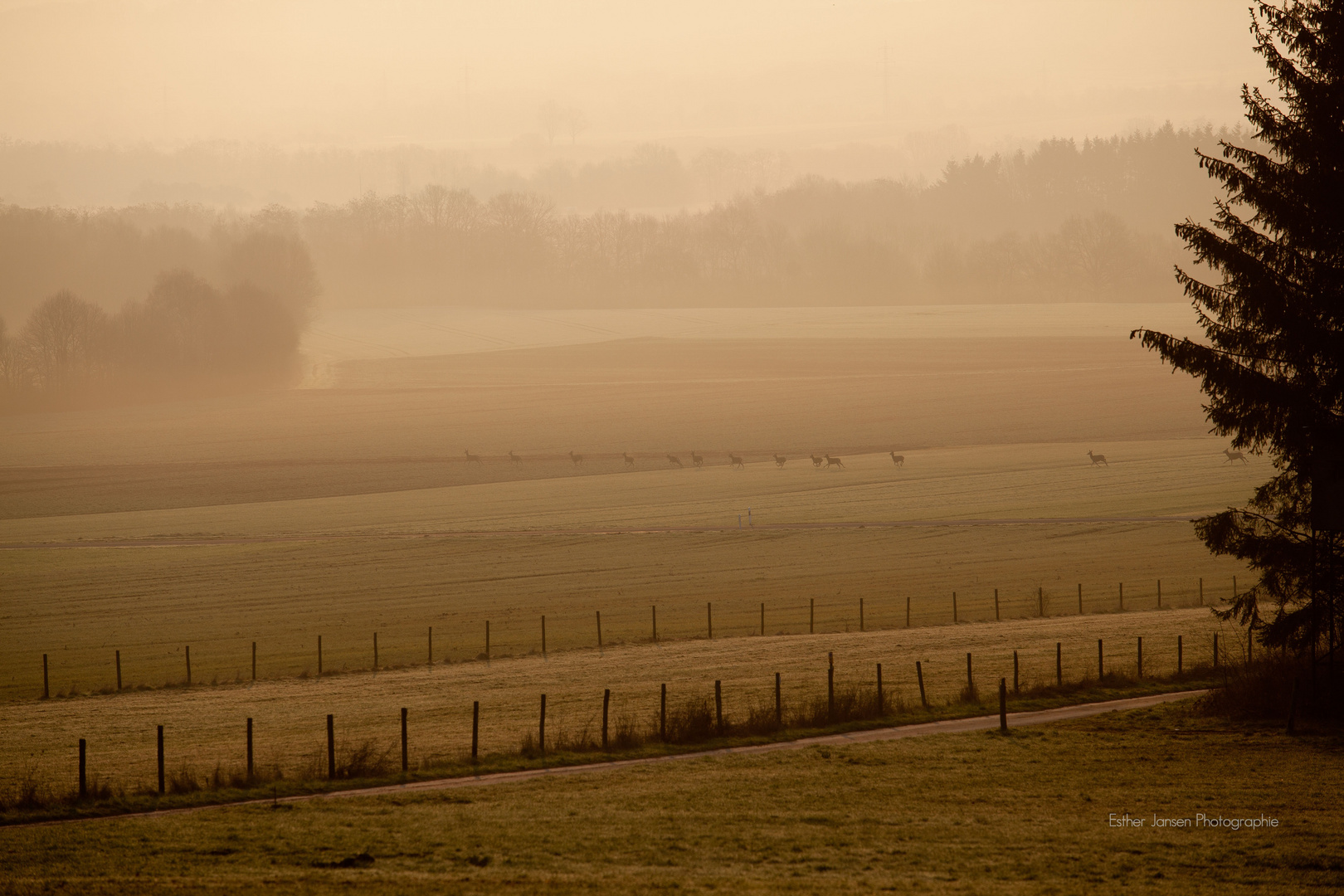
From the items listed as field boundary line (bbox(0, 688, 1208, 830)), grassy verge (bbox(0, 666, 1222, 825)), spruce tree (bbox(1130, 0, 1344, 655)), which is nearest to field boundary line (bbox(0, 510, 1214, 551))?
grassy verge (bbox(0, 666, 1222, 825))

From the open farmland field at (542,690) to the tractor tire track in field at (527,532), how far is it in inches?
725

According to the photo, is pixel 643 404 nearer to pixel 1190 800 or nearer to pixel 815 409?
pixel 815 409

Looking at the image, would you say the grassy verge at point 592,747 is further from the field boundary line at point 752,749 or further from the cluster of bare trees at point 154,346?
the cluster of bare trees at point 154,346

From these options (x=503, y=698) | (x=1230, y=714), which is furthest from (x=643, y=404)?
(x=1230, y=714)

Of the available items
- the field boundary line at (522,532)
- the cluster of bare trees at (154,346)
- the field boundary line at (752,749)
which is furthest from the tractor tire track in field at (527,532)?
the cluster of bare trees at (154,346)

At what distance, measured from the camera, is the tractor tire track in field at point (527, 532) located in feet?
167

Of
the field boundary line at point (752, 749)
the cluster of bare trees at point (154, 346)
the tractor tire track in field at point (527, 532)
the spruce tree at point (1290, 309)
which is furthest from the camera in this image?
the cluster of bare trees at point (154, 346)

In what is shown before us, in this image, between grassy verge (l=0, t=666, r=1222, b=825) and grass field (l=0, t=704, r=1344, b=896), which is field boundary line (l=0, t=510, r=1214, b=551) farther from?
grass field (l=0, t=704, r=1344, b=896)

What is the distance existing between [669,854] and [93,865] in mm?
5779

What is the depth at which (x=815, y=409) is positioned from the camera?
292ft

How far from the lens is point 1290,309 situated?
18.5m

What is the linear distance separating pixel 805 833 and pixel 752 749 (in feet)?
17.0

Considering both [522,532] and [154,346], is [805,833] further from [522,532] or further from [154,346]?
[154,346]

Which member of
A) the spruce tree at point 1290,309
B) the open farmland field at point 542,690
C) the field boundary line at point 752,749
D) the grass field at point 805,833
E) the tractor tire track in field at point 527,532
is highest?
the spruce tree at point 1290,309
